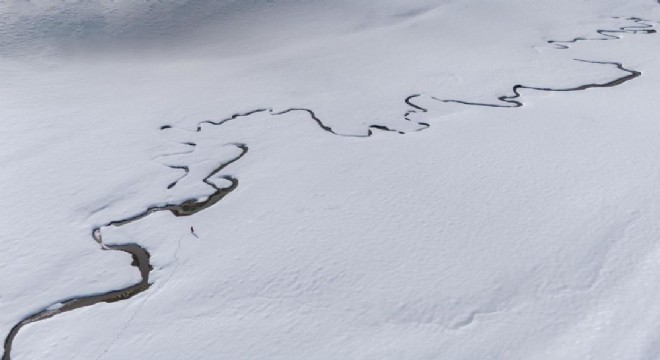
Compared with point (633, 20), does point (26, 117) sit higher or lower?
higher

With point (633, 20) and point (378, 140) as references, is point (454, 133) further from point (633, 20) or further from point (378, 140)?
point (633, 20)

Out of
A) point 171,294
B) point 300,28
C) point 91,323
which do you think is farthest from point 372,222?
point 300,28

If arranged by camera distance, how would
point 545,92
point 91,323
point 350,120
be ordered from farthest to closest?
point 545,92 → point 350,120 → point 91,323

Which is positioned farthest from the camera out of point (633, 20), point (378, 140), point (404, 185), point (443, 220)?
point (633, 20)

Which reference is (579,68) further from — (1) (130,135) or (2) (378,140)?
(1) (130,135)

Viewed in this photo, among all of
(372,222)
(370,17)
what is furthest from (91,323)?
(370,17)

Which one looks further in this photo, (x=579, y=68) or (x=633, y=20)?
(x=633, y=20)
